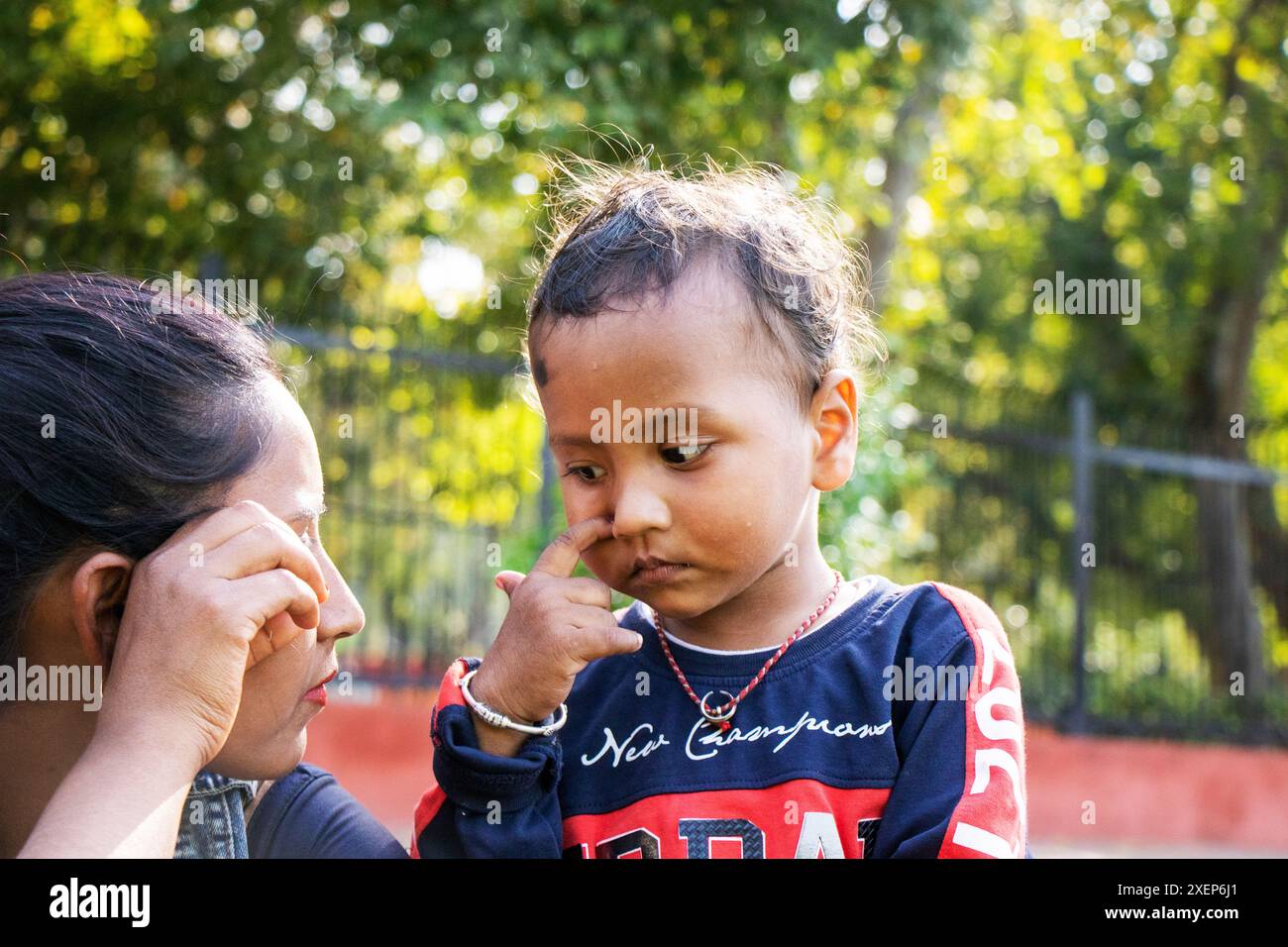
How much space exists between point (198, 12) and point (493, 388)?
9.87 feet

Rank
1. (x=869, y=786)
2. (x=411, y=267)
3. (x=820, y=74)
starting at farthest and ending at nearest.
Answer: (x=411, y=267)
(x=820, y=74)
(x=869, y=786)

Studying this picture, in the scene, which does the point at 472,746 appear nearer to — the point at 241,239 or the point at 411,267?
the point at 241,239

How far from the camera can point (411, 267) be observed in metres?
12.2

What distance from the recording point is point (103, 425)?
1.81 metres

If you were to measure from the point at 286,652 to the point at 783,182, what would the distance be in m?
3.92

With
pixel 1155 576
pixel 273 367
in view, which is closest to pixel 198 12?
pixel 273 367

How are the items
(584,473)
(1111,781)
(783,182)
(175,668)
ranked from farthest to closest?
(1111,781) → (783,182) → (584,473) → (175,668)

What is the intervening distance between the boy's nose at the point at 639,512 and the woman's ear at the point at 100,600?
722mm

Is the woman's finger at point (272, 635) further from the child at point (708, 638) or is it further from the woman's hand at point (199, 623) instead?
the child at point (708, 638)

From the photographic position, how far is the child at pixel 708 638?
1984mm

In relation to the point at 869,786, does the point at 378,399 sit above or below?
above

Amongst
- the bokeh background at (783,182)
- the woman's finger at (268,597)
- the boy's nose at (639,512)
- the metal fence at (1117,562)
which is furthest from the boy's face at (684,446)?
the metal fence at (1117,562)

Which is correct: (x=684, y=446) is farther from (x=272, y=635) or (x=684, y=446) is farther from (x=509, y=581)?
(x=272, y=635)

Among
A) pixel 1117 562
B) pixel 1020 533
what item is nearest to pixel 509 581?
pixel 1020 533
